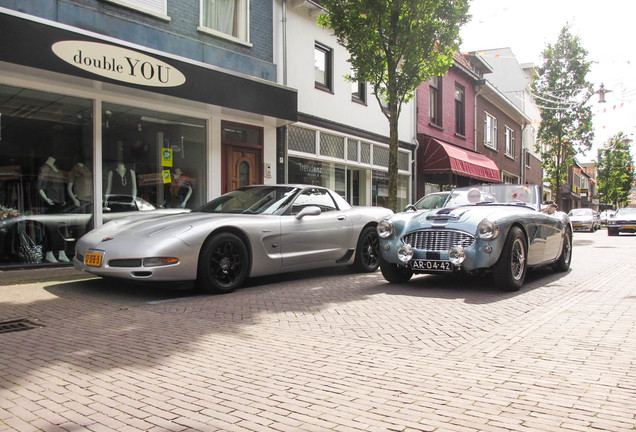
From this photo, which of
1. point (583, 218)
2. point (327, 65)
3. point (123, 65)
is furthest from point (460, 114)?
point (123, 65)

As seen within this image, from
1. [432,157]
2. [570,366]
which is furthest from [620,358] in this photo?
[432,157]

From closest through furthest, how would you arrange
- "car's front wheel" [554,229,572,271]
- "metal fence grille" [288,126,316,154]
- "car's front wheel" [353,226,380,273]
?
"car's front wheel" [353,226,380,273] < "car's front wheel" [554,229,572,271] < "metal fence grille" [288,126,316,154]

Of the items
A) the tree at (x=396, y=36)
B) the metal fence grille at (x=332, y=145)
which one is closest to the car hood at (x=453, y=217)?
the tree at (x=396, y=36)

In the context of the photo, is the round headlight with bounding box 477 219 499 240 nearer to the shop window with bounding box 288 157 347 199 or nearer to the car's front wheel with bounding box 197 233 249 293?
the car's front wheel with bounding box 197 233 249 293

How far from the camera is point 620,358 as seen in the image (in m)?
3.46

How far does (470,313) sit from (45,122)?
7587mm

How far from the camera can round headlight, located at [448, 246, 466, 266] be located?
19.1ft

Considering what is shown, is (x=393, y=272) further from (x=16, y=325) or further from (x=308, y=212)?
(x=16, y=325)

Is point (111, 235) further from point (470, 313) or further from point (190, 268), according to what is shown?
point (470, 313)

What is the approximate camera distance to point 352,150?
15.7 meters

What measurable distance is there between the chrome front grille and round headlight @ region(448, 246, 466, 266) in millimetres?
95

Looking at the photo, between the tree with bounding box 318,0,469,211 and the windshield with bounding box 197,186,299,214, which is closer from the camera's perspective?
the windshield with bounding box 197,186,299,214

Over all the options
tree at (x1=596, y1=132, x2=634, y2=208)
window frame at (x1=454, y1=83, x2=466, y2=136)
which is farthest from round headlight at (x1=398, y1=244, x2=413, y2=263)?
tree at (x1=596, y1=132, x2=634, y2=208)

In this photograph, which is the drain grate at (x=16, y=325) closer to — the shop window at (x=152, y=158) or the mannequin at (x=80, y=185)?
the mannequin at (x=80, y=185)
